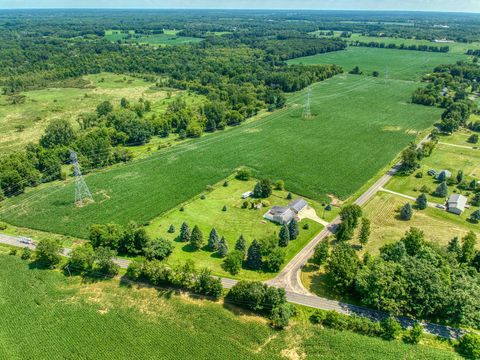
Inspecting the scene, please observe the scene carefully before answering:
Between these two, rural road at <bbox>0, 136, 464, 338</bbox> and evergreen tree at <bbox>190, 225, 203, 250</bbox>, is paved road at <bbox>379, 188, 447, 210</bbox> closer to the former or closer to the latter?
rural road at <bbox>0, 136, 464, 338</bbox>

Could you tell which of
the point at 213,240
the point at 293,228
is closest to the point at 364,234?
the point at 293,228

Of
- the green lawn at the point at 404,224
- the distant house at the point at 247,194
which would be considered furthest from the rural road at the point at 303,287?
the distant house at the point at 247,194

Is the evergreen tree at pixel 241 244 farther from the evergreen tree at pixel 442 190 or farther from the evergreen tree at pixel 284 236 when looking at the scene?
the evergreen tree at pixel 442 190

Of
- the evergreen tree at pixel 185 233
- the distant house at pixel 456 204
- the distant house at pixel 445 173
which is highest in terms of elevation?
the distant house at pixel 445 173

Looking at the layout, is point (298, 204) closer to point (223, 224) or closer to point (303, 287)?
point (223, 224)

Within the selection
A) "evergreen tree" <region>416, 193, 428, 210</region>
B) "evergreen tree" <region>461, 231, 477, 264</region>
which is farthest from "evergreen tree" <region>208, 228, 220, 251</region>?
"evergreen tree" <region>416, 193, 428, 210</region>

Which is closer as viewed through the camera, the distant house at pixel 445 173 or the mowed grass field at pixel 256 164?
the mowed grass field at pixel 256 164
